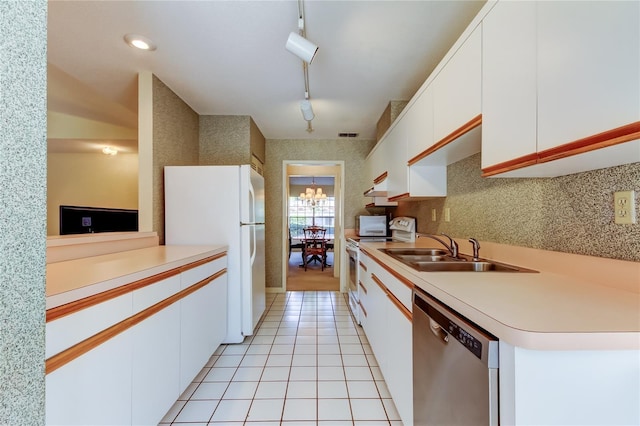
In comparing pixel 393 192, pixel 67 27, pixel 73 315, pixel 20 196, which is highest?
pixel 67 27

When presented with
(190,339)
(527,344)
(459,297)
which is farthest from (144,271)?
(527,344)

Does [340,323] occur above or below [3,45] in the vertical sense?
below

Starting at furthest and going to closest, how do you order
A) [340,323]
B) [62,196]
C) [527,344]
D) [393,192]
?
[62,196], [340,323], [393,192], [527,344]

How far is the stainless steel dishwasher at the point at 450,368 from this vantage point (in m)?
0.74

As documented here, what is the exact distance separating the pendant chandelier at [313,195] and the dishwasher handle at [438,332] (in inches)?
285

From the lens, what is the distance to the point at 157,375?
1417 millimetres

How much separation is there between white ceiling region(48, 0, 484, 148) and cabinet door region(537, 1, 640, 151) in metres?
1.02

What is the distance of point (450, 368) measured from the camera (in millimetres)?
922

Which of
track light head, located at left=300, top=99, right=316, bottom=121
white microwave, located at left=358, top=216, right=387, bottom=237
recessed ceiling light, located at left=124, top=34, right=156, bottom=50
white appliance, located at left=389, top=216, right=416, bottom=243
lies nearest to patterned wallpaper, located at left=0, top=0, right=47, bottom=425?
recessed ceiling light, located at left=124, top=34, right=156, bottom=50

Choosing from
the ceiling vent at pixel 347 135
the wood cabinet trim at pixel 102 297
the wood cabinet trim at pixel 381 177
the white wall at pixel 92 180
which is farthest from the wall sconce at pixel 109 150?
the wood cabinet trim at pixel 381 177

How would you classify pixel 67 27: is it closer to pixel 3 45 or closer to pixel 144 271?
pixel 144 271

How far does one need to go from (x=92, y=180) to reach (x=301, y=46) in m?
5.03

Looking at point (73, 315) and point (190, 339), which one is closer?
point (73, 315)

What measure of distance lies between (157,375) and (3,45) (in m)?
1.45
